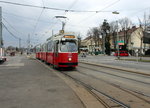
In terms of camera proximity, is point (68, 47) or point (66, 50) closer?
point (66, 50)

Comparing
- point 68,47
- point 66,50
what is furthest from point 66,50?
point 68,47

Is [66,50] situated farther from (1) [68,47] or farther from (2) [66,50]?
(1) [68,47]

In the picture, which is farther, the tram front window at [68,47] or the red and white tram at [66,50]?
the tram front window at [68,47]

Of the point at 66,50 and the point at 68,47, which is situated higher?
the point at 68,47

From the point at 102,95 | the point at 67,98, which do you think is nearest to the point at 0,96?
the point at 67,98

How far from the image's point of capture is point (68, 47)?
16.7 meters

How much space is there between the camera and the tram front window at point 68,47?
54.2ft

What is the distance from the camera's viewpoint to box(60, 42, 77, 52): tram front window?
54.2 ft

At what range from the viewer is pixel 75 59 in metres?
16.8

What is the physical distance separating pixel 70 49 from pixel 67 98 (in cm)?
990

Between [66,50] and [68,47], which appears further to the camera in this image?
[68,47]

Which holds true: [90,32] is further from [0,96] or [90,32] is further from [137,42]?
[0,96]

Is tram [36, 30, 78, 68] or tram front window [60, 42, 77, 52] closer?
tram [36, 30, 78, 68]

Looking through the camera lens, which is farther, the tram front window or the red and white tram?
the tram front window
